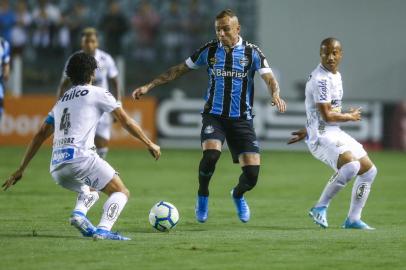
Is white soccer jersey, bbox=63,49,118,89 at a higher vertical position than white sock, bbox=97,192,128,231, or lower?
higher

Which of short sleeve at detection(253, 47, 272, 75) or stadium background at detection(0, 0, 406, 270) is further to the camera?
short sleeve at detection(253, 47, 272, 75)

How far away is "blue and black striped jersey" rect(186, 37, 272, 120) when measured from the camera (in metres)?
10.7

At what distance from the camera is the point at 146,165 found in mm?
19469

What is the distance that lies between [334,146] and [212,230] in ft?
5.05

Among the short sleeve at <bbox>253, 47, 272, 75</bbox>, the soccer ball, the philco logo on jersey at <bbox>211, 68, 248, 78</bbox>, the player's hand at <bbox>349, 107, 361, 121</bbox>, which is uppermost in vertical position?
the short sleeve at <bbox>253, 47, 272, 75</bbox>

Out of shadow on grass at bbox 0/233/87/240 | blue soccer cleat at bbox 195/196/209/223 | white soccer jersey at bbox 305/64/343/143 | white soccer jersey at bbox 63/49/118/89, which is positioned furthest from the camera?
white soccer jersey at bbox 63/49/118/89

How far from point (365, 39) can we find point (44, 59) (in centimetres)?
956

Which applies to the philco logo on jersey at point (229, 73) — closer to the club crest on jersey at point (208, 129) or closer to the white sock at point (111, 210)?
the club crest on jersey at point (208, 129)

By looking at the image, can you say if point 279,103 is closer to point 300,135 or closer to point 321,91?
point 321,91

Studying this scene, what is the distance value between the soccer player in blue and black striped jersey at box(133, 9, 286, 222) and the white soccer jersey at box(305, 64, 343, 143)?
21.3 inches

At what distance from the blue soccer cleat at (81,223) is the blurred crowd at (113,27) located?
51.0 ft

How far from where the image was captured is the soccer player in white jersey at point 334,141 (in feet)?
33.0

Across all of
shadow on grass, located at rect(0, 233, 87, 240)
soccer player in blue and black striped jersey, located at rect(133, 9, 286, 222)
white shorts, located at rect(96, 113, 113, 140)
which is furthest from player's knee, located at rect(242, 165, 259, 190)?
→ white shorts, located at rect(96, 113, 113, 140)

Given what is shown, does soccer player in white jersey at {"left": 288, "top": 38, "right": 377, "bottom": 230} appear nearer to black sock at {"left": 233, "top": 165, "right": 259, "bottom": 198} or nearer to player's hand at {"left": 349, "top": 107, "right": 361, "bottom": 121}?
player's hand at {"left": 349, "top": 107, "right": 361, "bottom": 121}
